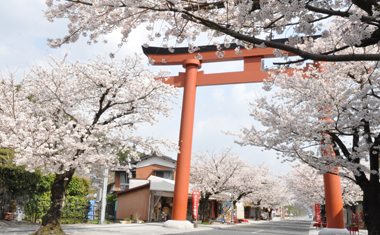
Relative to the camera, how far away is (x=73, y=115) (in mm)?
10812

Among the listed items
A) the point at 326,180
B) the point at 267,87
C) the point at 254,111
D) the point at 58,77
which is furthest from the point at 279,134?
the point at 58,77

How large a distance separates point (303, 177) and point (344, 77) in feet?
65.7

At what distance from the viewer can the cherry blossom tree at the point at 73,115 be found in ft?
29.1

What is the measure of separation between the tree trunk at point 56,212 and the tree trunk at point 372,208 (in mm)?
9570

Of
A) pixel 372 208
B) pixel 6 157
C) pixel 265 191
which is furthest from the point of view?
pixel 265 191

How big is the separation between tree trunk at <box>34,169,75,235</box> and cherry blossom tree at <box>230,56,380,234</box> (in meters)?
7.75

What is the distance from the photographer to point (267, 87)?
729 centimetres

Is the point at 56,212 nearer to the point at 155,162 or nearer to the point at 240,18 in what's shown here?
the point at 240,18

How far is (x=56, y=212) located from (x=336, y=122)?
949 centimetres

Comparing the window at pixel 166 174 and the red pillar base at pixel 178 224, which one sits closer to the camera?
the red pillar base at pixel 178 224

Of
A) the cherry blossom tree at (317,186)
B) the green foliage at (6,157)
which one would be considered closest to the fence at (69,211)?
the green foliage at (6,157)

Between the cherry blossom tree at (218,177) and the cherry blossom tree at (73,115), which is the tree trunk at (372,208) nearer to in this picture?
the cherry blossom tree at (73,115)

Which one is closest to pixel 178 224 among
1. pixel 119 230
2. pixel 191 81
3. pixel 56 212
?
pixel 119 230

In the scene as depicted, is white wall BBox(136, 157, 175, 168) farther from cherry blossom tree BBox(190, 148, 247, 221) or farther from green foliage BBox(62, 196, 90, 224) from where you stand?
green foliage BBox(62, 196, 90, 224)
